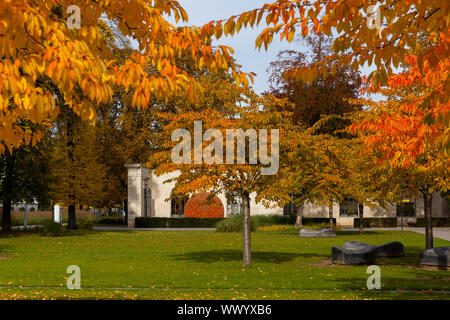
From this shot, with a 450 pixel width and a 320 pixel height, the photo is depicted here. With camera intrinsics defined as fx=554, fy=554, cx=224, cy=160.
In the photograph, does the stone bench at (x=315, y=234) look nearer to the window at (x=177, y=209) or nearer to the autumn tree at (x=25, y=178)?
the autumn tree at (x=25, y=178)

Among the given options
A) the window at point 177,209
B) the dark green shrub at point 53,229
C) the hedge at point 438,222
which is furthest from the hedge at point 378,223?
the dark green shrub at point 53,229

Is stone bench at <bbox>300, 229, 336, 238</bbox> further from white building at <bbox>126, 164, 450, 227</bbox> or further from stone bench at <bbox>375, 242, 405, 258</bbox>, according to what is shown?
white building at <bbox>126, 164, 450, 227</bbox>

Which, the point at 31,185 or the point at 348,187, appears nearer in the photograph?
the point at 348,187

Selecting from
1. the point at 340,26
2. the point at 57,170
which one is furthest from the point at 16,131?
the point at 57,170

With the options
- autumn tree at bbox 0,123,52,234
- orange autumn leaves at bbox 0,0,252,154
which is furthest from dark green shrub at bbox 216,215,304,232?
orange autumn leaves at bbox 0,0,252,154

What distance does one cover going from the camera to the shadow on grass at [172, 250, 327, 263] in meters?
19.8

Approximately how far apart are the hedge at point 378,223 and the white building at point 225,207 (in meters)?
1.30

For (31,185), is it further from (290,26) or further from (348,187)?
(290,26)

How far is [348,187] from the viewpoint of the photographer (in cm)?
3409

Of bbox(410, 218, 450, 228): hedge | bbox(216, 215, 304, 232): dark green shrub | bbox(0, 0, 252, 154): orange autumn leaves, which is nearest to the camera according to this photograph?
bbox(0, 0, 252, 154): orange autumn leaves

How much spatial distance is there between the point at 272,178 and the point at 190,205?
108 ft

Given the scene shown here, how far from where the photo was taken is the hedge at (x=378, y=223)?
48656 mm

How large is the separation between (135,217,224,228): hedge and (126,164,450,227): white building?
1.05m

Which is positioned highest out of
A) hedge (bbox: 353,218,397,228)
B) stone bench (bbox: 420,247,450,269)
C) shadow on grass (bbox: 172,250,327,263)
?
stone bench (bbox: 420,247,450,269)
